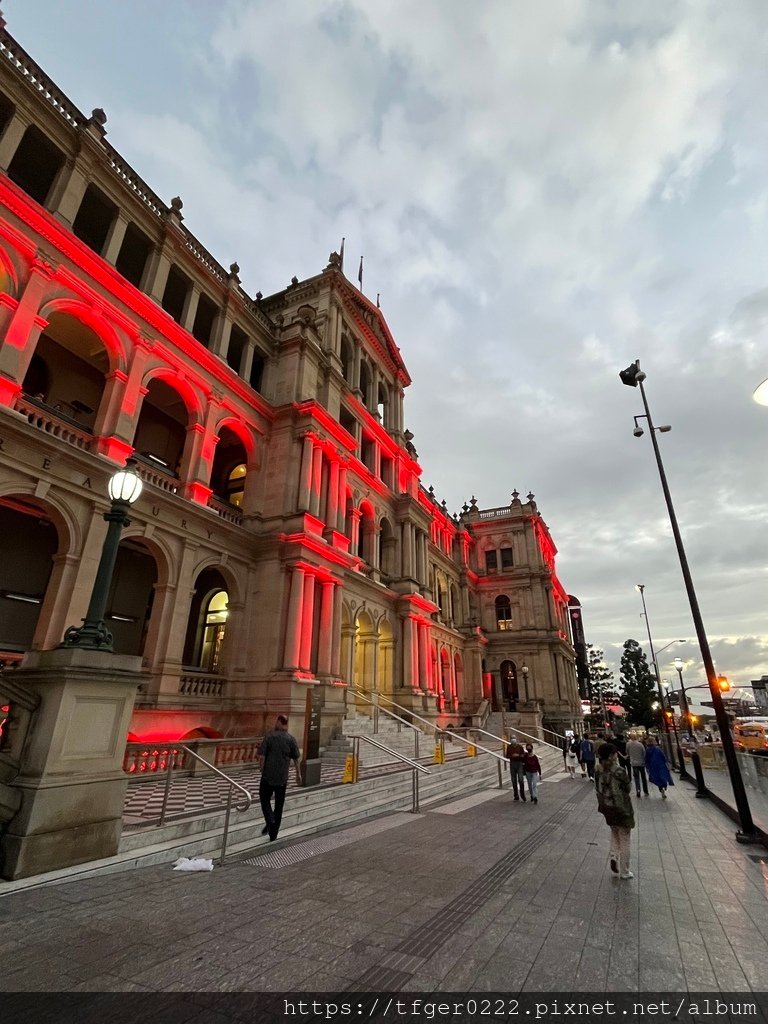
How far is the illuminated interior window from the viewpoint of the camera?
891 inches

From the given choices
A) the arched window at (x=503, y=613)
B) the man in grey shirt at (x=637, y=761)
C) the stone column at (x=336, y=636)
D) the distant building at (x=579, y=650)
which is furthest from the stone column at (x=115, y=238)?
the distant building at (x=579, y=650)

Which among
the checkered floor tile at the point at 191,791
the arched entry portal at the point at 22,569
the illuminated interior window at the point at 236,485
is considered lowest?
the checkered floor tile at the point at 191,791

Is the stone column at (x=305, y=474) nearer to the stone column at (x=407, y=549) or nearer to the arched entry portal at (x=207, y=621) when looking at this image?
the arched entry portal at (x=207, y=621)

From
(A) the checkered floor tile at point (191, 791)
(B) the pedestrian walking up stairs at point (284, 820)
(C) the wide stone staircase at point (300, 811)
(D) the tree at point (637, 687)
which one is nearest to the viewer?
(B) the pedestrian walking up stairs at point (284, 820)

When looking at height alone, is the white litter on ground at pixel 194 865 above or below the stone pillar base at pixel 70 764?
below

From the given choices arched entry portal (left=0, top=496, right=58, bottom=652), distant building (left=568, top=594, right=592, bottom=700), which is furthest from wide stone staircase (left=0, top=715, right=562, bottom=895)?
distant building (left=568, top=594, right=592, bottom=700)

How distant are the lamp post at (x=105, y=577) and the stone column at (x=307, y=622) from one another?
444 inches

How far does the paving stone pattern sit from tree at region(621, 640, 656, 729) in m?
54.3

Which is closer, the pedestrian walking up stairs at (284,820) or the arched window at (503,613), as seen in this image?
the pedestrian walking up stairs at (284,820)

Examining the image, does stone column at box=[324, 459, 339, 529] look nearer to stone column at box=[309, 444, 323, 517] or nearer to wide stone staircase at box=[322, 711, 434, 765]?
stone column at box=[309, 444, 323, 517]

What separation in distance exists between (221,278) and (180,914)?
21.7m

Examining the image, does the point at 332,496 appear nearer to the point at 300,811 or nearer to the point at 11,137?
the point at 300,811

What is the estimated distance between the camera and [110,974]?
3537 millimetres

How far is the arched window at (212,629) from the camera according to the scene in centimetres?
1969
